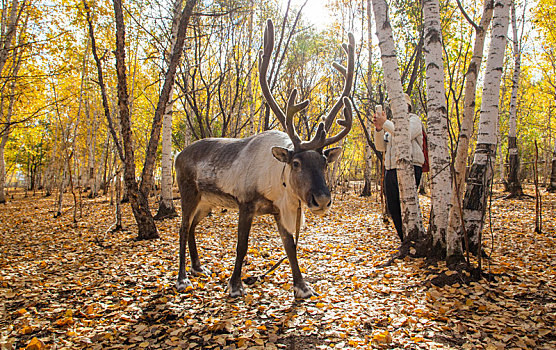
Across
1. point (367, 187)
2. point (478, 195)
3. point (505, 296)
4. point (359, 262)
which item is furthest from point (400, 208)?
point (367, 187)

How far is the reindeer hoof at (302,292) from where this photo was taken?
3.72 meters

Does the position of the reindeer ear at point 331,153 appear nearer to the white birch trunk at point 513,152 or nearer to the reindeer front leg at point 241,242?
the reindeer front leg at point 241,242

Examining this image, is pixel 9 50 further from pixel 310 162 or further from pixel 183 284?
pixel 310 162

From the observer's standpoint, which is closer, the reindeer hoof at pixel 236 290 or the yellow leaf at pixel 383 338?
the yellow leaf at pixel 383 338

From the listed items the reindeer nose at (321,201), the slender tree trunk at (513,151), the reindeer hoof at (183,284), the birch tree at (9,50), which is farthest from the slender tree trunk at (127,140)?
the slender tree trunk at (513,151)

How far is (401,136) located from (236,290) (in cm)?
341

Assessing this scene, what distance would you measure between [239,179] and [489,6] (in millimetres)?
4310

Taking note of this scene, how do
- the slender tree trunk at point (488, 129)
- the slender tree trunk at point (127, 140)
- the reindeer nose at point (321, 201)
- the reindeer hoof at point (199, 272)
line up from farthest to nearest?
1. the slender tree trunk at point (127, 140)
2. the reindeer hoof at point (199, 272)
3. the slender tree trunk at point (488, 129)
4. the reindeer nose at point (321, 201)

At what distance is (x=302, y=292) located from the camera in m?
3.74

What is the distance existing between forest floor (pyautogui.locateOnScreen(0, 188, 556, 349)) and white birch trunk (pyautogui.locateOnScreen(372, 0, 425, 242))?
67cm

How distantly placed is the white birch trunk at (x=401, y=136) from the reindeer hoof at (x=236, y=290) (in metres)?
2.80

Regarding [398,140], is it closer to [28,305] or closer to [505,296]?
[505,296]

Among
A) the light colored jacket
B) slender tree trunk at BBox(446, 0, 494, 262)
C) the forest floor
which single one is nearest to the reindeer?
the forest floor

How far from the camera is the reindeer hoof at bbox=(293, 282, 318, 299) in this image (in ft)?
12.2
